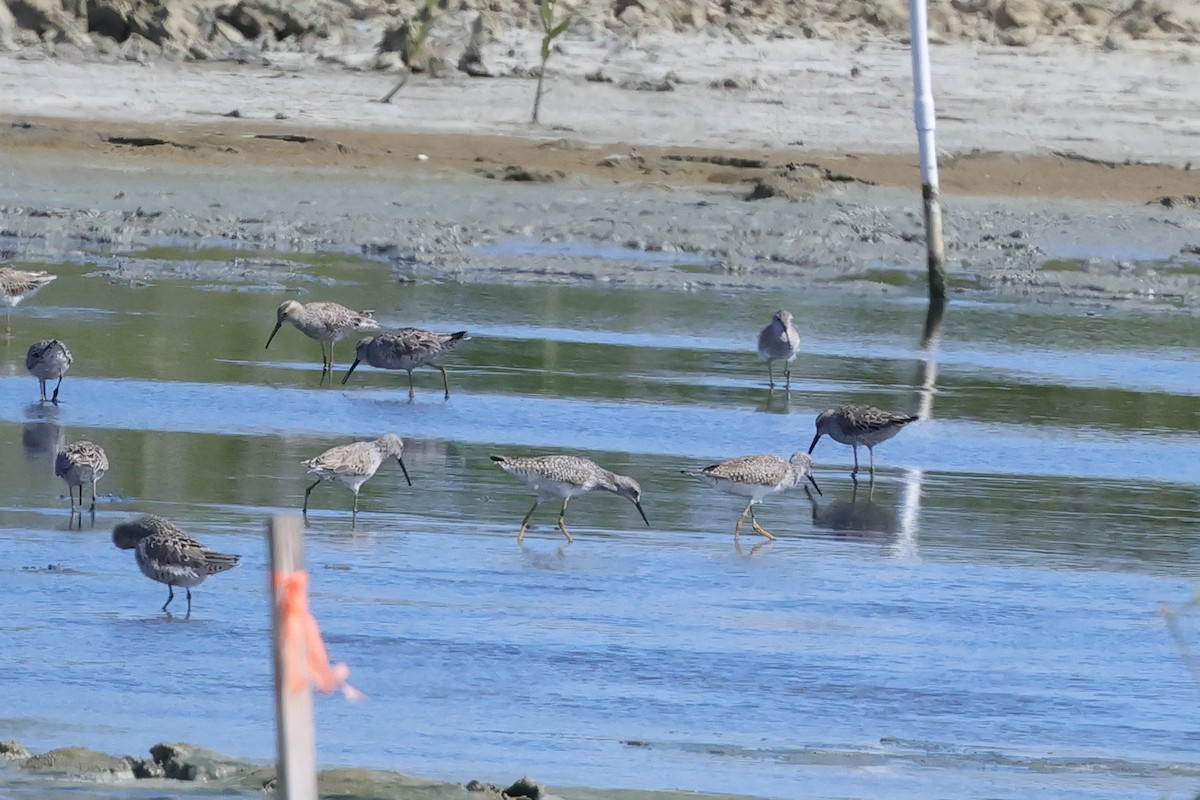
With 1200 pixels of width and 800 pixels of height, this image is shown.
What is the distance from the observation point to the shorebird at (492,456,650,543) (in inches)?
393

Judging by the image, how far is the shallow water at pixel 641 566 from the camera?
716cm

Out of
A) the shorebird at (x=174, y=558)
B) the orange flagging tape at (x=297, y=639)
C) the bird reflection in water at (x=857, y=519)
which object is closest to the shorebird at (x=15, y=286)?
the bird reflection in water at (x=857, y=519)

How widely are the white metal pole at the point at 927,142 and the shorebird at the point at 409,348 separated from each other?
5.59 meters

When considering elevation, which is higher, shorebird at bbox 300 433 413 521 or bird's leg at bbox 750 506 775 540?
shorebird at bbox 300 433 413 521

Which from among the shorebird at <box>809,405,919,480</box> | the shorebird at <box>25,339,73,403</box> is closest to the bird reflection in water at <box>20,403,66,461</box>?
the shorebird at <box>25,339,73,403</box>

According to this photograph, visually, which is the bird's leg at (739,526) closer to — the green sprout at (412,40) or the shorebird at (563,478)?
the shorebird at (563,478)

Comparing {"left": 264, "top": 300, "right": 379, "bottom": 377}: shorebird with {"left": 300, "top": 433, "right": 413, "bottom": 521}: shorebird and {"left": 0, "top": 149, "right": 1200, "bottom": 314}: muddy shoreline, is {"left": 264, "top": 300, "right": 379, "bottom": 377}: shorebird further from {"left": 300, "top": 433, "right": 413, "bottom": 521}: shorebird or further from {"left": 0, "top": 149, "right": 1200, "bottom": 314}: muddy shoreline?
{"left": 300, "top": 433, "right": 413, "bottom": 521}: shorebird

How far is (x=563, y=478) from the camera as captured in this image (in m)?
9.98

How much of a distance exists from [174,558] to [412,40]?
1994 cm

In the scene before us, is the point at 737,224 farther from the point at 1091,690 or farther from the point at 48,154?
the point at 1091,690

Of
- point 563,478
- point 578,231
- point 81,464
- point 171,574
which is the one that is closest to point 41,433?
point 81,464

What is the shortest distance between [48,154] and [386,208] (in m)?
4.70

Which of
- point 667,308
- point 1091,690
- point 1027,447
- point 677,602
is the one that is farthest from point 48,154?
point 1091,690

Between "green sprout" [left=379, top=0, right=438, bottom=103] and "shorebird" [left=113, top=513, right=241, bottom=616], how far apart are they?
18.7 metres
